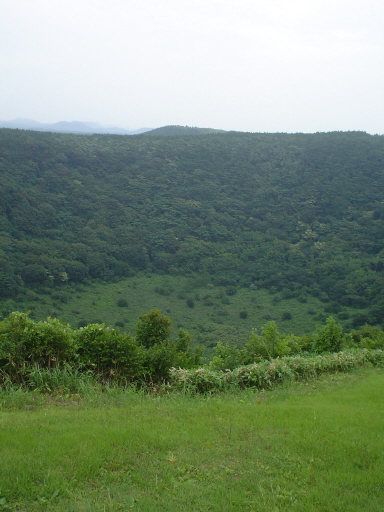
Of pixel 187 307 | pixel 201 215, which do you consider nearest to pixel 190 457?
pixel 187 307

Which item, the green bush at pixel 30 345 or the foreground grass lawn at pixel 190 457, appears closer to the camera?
the foreground grass lawn at pixel 190 457

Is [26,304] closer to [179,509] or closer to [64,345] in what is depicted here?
[64,345]

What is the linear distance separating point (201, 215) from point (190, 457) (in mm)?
51530

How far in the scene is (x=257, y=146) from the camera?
2483 inches

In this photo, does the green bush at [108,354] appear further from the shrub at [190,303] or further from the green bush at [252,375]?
the shrub at [190,303]

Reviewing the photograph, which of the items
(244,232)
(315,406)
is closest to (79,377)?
(315,406)

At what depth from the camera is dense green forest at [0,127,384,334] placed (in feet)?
128

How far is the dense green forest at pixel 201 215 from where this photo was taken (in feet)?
128

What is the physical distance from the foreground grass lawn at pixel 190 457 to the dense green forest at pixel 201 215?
99.2ft

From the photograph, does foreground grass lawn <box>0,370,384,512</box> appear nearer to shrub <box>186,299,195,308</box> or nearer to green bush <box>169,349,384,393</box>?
green bush <box>169,349,384,393</box>

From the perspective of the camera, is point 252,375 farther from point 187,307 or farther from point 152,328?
point 187,307

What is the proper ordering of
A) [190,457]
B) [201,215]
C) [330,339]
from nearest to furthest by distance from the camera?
[190,457]
[330,339]
[201,215]

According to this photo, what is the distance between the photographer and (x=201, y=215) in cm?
5453

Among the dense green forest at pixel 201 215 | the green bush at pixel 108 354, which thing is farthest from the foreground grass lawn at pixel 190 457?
the dense green forest at pixel 201 215
